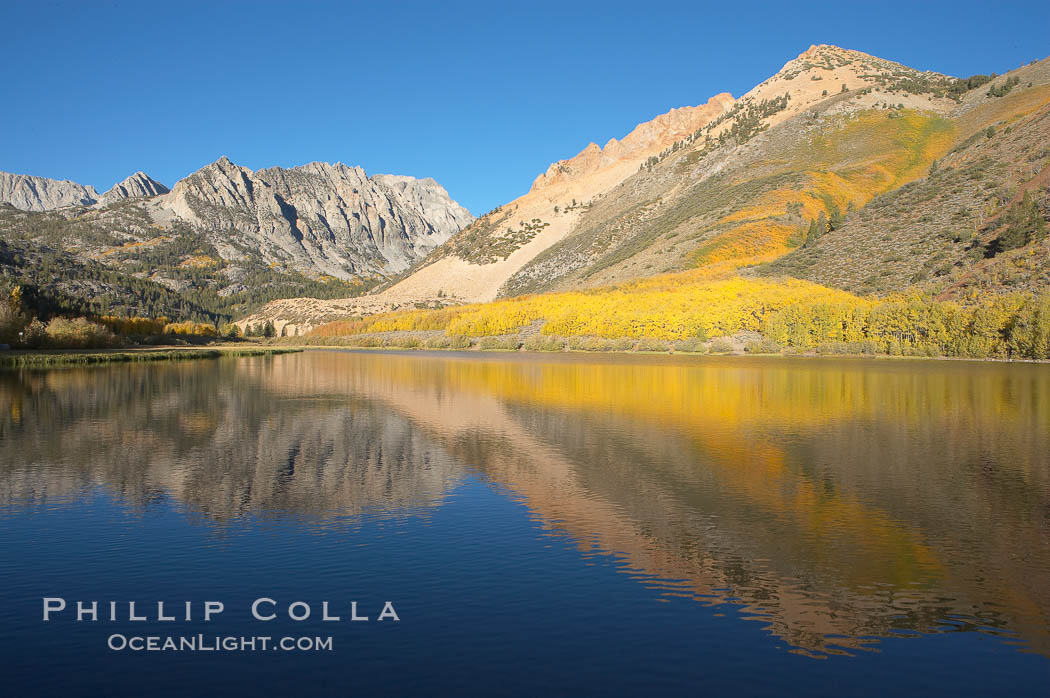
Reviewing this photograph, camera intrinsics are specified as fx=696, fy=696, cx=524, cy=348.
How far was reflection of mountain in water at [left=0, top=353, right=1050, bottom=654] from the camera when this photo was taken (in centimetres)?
1255

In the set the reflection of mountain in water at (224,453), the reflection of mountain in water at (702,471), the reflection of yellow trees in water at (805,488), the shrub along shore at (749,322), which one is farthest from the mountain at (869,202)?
the reflection of mountain in water at (224,453)

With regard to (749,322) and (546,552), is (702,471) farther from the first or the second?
(749,322)

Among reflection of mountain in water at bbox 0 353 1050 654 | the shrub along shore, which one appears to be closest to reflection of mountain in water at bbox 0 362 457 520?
reflection of mountain in water at bbox 0 353 1050 654

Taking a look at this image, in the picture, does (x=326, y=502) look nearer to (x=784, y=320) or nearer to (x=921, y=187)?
(x=784, y=320)

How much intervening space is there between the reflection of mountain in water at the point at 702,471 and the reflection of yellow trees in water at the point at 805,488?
0.08 meters

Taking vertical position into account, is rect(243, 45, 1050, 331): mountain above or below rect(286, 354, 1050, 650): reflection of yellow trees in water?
above

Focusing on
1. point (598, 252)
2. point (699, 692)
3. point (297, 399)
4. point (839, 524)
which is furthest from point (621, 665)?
point (598, 252)

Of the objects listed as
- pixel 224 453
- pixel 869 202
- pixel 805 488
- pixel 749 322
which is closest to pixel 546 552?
pixel 805 488

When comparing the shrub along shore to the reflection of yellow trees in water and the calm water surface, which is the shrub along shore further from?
the calm water surface

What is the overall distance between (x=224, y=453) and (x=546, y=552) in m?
15.3

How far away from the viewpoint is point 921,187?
4791 inches

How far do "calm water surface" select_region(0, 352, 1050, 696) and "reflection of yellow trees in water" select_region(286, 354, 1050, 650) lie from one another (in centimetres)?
10

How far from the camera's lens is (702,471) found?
853 inches

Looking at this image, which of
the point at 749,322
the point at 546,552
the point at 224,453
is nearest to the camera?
the point at 546,552
